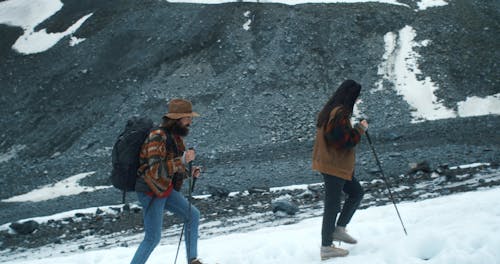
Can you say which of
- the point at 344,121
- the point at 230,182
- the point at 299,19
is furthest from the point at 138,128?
the point at 299,19

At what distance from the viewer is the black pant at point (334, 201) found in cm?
632

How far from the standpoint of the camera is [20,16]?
43000mm

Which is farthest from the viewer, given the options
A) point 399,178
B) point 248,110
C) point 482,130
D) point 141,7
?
point 141,7

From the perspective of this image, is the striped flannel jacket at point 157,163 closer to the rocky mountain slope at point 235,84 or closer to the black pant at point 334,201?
the black pant at point 334,201

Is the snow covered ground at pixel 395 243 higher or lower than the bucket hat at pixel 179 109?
lower

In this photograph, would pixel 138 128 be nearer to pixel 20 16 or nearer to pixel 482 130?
pixel 482 130

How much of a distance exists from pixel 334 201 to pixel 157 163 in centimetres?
214

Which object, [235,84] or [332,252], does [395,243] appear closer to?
[332,252]

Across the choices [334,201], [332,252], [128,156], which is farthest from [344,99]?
[128,156]

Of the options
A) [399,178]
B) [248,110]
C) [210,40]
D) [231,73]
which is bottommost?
[399,178]

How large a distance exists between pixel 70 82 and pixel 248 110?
12.7 meters

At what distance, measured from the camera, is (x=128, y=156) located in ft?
19.0

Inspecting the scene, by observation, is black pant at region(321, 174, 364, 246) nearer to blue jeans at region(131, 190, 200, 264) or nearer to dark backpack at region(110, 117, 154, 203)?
blue jeans at region(131, 190, 200, 264)

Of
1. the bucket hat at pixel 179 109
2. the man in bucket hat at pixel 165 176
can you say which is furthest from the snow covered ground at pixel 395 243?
the bucket hat at pixel 179 109
